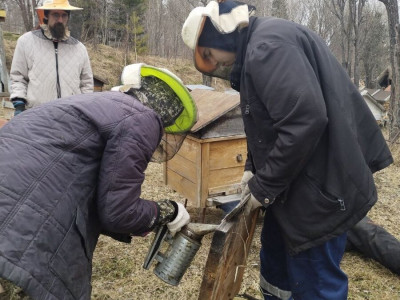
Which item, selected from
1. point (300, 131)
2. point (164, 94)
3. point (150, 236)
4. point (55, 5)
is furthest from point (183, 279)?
point (55, 5)

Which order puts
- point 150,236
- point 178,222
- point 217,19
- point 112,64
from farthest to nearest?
point 112,64, point 150,236, point 178,222, point 217,19

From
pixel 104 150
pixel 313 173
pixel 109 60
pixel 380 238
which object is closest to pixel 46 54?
pixel 104 150

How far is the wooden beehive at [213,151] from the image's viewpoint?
3.41 metres

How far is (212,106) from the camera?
3.54 meters

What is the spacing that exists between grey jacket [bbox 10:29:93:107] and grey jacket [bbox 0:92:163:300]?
2.18 metres

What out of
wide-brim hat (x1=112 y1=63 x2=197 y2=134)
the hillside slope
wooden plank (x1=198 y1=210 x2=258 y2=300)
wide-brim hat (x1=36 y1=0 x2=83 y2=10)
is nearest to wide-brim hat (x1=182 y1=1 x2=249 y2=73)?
wide-brim hat (x1=112 y1=63 x2=197 y2=134)

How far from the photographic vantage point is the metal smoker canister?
6.62 feet

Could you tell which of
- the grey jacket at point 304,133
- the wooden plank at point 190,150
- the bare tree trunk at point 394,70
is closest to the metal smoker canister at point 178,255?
the grey jacket at point 304,133

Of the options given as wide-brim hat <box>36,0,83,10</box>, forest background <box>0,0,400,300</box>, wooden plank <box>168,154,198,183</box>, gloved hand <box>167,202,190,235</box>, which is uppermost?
wide-brim hat <box>36,0,83,10</box>

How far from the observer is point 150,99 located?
186cm

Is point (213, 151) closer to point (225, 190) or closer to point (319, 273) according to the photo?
point (225, 190)

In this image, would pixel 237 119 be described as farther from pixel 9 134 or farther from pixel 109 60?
pixel 109 60

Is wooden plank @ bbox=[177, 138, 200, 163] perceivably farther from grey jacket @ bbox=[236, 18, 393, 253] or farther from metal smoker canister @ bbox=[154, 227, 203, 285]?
grey jacket @ bbox=[236, 18, 393, 253]

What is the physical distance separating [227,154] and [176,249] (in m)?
1.73
